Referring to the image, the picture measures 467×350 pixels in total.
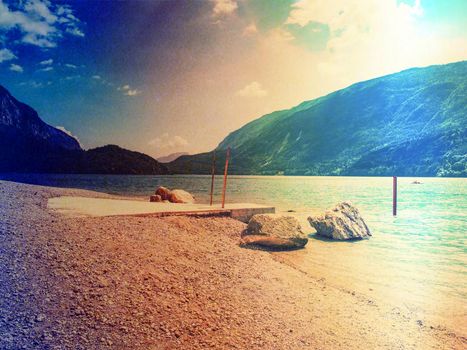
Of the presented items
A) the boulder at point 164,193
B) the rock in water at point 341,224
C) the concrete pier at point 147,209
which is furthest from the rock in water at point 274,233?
the boulder at point 164,193

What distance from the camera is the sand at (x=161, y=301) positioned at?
1.90 m

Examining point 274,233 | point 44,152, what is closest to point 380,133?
point 44,152

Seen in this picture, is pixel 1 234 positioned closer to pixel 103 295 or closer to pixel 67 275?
pixel 67 275

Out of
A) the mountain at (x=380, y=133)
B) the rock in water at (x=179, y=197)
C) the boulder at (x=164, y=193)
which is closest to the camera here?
the rock in water at (x=179, y=197)

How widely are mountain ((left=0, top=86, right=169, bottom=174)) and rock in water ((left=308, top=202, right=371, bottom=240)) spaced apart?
220 inches

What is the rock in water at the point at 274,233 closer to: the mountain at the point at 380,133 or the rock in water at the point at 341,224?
the rock in water at the point at 341,224

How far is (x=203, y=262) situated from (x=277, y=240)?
6.67 ft

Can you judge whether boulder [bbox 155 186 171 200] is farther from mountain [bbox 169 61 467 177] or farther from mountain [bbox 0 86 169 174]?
mountain [bbox 169 61 467 177]

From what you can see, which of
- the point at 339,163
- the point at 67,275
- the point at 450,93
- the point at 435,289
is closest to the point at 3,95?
the point at 67,275

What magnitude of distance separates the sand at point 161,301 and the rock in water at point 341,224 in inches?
132

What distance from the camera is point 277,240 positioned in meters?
4.96

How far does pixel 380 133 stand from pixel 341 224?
63908mm

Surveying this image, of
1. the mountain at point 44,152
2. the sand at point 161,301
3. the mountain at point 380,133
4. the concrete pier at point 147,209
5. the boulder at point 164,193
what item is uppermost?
the mountain at point 380,133

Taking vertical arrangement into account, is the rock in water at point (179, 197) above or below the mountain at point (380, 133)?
below
